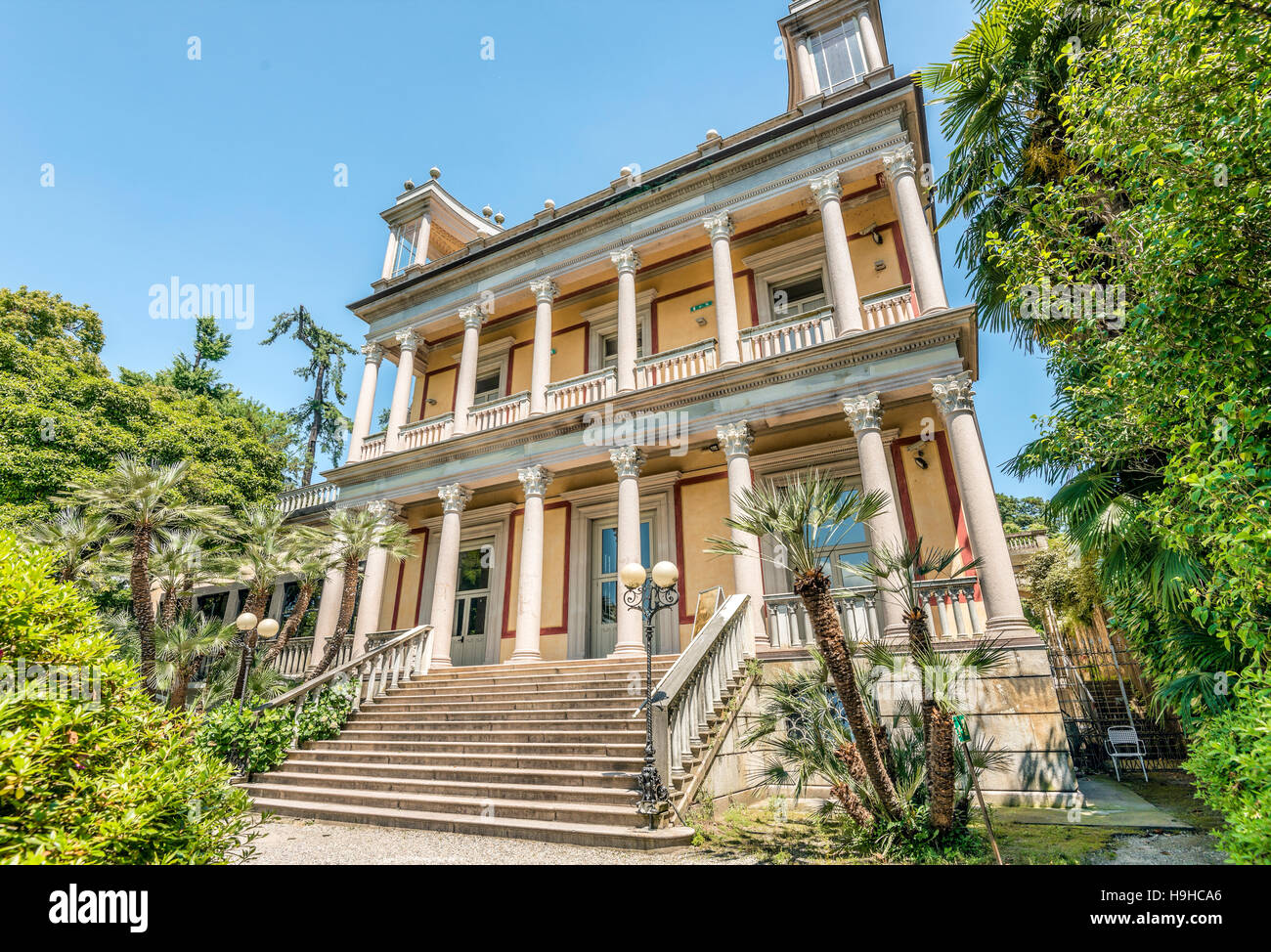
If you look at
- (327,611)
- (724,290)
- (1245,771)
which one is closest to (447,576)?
(327,611)

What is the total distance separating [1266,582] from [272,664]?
54.1ft

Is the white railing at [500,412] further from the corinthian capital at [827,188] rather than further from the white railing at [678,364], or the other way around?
the corinthian capital at [827,188]

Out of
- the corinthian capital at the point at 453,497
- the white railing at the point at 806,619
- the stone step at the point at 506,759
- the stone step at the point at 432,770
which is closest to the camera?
the stone step at the point at 432,770

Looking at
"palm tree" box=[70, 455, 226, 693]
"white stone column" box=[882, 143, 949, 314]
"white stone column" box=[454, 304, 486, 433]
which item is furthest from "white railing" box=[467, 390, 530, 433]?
"white stone column" box=[882, 143, 949, 314]

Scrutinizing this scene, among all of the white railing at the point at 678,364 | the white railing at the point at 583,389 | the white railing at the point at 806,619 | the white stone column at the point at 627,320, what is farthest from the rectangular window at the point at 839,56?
the white railing at the point at 806,619

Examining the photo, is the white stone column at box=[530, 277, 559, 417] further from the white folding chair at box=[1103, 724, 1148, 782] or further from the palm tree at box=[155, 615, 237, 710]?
the white folding chair at box=[1103, 724, 1148, 782]

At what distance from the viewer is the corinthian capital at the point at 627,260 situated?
12714 mm

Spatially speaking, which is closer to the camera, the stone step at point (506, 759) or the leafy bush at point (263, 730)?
the stone step at point (506, 759)

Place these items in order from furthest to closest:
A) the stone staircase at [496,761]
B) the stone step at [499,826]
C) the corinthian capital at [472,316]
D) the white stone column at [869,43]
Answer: the corinthian capital at [472,316] → the white stone column at [869,43] → the stone staircase at [496,761] → the stone step at [499,826]

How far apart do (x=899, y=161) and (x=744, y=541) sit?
25.4 ft

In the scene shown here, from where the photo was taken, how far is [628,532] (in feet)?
34.7

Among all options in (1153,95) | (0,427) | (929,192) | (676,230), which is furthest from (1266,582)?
(0,427)

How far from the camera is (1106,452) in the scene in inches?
245

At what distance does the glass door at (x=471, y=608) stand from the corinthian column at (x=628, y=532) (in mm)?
5258
